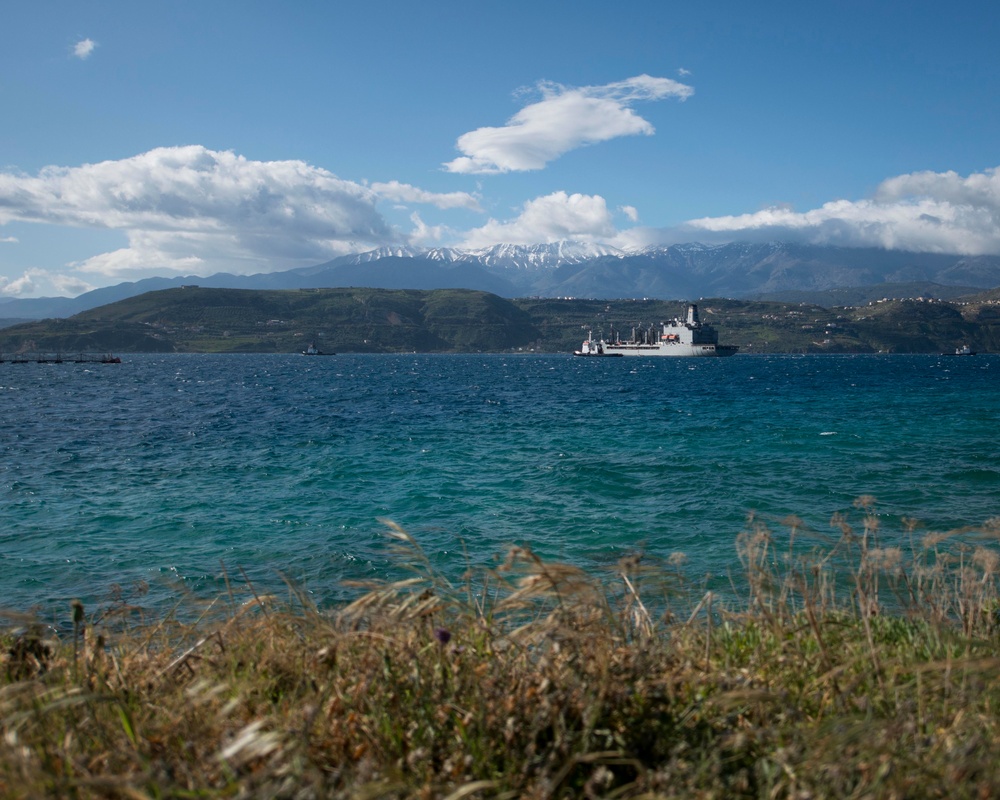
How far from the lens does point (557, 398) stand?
178ft

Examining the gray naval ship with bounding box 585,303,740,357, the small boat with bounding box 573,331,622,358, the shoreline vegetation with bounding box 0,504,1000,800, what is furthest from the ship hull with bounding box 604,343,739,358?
the shoreline vegetation with bounding box 0,504,1000,800

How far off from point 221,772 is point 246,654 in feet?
5.73

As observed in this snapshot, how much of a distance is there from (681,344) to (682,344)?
41cm

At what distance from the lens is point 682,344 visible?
17400 centimetres

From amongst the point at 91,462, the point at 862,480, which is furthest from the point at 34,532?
the point at 862,480

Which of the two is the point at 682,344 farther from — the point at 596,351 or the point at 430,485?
the point at 430,485

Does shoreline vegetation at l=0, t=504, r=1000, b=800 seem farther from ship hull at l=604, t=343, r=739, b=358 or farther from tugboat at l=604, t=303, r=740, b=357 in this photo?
tugboat at l=604, t=303, r=740, b=357

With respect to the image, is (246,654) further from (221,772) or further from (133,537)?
(133,537)

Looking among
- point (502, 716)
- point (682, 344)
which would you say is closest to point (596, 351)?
point (682, 344)

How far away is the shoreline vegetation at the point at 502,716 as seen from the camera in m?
2.65

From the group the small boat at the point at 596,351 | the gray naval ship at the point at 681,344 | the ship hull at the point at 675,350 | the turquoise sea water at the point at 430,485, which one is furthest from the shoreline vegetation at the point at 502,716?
the small boat at the point at 596,351

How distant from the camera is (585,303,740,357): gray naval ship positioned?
171 meters

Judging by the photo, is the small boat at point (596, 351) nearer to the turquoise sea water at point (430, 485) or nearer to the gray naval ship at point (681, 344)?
the gray naval ship at point (681, 344)

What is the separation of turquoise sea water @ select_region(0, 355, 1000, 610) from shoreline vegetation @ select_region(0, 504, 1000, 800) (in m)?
2.28
